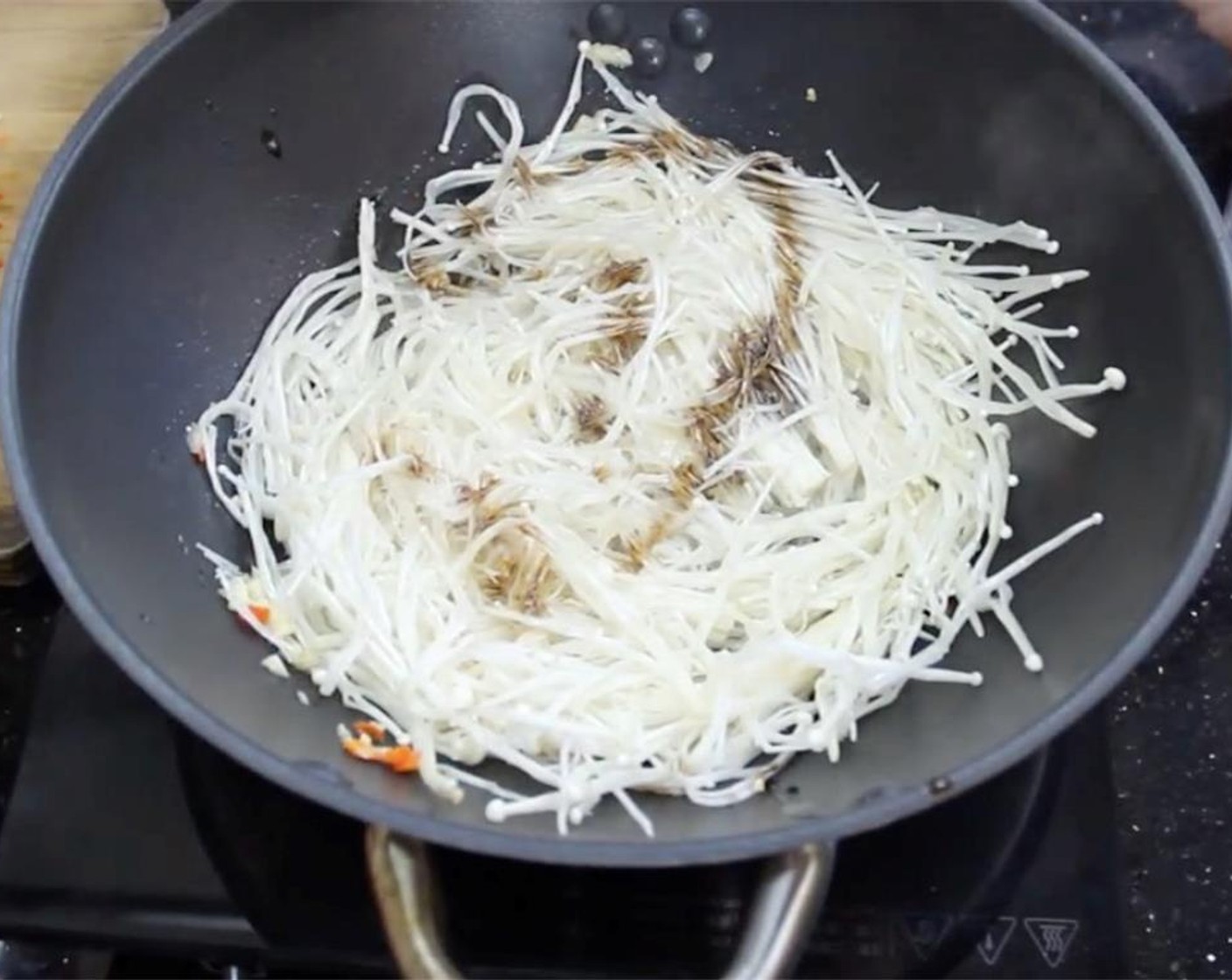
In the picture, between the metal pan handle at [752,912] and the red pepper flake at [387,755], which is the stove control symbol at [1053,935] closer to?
the metal pan handle at [752,912]

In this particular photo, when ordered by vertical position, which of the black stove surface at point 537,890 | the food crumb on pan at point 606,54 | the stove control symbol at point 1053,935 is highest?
the food crumb on pan at point 606,54

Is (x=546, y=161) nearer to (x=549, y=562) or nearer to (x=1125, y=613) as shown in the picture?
(x=549, y=562)

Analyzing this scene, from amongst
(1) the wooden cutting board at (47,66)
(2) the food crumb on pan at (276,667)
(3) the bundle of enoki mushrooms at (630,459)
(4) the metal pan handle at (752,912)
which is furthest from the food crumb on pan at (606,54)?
(4) the metal pan handle at (752,912)

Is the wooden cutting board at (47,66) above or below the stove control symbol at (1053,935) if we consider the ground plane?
below

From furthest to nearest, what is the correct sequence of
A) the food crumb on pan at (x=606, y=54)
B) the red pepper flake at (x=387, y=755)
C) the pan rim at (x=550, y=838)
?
the food crumb on pan at (x=606, y=54), the red pepper flake at (x=387, y=755), the pan rim at (x=550, y=838)

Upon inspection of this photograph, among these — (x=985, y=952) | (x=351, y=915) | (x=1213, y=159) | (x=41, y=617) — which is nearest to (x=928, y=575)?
Result: (x=985, y=952)

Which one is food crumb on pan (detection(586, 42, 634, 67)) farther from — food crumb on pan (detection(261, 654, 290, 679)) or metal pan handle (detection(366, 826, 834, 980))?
metal pan handle (detection(366, 826, 834, 980))
